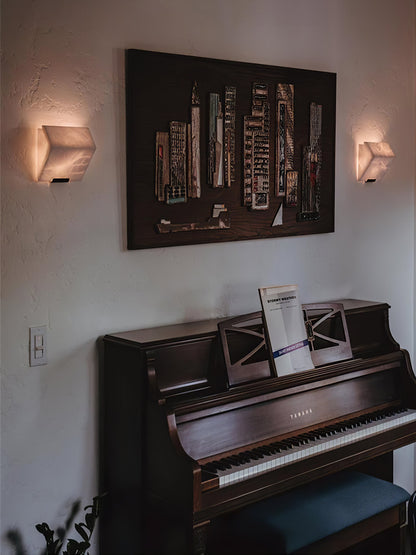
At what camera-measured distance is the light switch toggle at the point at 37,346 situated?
277 cm

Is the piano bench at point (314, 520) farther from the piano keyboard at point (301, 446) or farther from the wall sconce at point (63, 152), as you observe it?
the wall sconce at point (63, 152)

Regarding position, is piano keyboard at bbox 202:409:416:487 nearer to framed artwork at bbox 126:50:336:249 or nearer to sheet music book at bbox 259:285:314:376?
sheet music book at bbox 259:285:314:376

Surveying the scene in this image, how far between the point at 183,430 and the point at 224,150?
1.18m

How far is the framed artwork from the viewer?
302 cm

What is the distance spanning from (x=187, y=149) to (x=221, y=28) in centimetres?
54

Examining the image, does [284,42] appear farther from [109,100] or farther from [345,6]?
[109,100]

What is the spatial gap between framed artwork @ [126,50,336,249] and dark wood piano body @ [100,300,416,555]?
457 mm

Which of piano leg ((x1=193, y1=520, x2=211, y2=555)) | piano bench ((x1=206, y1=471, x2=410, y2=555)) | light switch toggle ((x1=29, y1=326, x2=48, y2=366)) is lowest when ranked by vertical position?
piano bench ((x1=206, y1=471, x2=410, y2=555))

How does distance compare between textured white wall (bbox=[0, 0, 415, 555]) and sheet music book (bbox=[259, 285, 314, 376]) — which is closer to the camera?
textured white wall (bbox=[0, 0, 415, 555])

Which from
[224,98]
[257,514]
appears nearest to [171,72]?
[224,98]

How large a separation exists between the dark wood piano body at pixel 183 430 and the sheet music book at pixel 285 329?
0.21 ft

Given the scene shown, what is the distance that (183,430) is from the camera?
110 inches

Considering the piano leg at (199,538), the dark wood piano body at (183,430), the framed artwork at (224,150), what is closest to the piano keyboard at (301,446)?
the dark wood piano body at (183,430)

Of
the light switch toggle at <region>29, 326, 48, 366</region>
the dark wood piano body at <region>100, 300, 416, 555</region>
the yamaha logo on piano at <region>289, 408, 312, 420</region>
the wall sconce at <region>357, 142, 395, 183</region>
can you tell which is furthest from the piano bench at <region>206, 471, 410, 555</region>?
the wall sconce at <region>357, 142, 395, 183</region>
